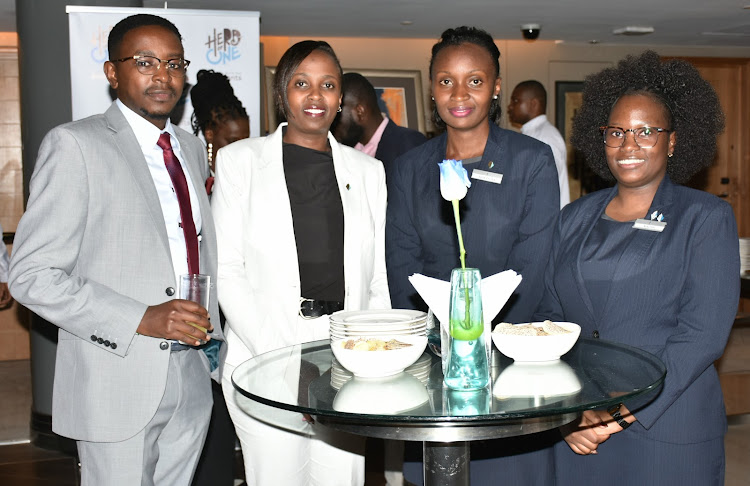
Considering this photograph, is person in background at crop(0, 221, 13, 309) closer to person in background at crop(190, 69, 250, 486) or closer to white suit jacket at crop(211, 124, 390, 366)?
person in background at crop(190, 69, 250, 486)

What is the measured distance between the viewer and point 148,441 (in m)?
2.25

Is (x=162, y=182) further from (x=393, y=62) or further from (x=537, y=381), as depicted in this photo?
(x=393, y=62)

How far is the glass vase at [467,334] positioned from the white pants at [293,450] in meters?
0.80

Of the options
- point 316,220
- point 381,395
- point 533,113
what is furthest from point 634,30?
point 381,395

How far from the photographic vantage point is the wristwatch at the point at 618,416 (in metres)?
2.09

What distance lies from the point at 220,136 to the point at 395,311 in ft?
9.16

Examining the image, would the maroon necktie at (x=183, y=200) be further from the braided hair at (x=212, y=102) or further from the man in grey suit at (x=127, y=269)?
the braided hair at (x=212, y=102)

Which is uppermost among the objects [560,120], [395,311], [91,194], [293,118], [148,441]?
[560,120]

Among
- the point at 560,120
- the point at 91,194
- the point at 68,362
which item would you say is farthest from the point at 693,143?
the point at 560,120

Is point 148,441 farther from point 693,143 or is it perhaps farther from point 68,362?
point 693,143

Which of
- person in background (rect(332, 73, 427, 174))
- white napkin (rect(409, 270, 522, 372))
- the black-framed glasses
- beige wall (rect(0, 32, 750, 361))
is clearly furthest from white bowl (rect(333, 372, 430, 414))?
beige wall (rect(0, 32, 750, 361))

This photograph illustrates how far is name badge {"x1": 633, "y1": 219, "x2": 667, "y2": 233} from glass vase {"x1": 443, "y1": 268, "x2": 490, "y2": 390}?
2.26 ft

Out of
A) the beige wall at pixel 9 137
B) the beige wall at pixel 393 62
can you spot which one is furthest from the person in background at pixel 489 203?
the beige wall at pixel 9 137

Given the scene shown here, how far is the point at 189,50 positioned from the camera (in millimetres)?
4785
